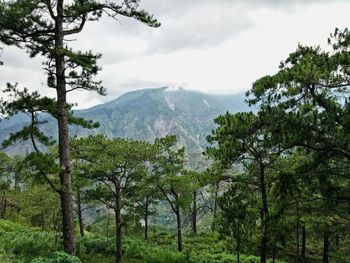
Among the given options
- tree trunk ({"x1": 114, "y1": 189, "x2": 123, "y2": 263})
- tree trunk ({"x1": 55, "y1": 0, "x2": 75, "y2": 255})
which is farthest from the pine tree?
tree trunk ({"x1": 114, "y1": 189, "x2": 123, "y2": 263})

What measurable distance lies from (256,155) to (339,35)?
688cm

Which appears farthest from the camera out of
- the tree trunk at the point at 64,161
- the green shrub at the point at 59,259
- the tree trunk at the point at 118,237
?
the tree trunk at the point at 118,237

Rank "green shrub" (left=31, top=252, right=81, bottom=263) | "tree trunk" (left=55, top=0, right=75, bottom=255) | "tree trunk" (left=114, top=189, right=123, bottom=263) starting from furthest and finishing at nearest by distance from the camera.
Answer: "tree trunk" (left=114, top=189, right=123, bottom=263) → "tree trunk" (left=55, top=0, right=75, bottom=255) → "green shrub" (left=31, top=252, right=81, bottom=263)

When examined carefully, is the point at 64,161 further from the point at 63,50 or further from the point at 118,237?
the point at 118,237

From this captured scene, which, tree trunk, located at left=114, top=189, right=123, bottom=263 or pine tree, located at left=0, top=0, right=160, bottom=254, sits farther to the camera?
tree trunk, located at left=114, top=189, right=123, bottom=263

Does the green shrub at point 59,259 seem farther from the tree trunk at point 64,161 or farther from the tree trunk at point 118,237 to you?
the tree trunk at point 118,237

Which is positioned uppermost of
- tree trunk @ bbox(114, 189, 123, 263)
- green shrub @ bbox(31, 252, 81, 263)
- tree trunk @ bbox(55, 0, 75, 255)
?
tree trunk @ bbox(55, 0, 75, 255)

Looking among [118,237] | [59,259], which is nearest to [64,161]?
[59,259]

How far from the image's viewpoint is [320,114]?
12.5 metres

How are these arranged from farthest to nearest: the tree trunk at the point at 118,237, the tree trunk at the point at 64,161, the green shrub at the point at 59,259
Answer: the tree trunk at the point at 118,237
the tree trunk at the point at 64,161
the green shrub at the point at 59,259

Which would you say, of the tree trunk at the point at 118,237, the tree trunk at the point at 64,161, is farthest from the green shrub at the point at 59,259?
the tree trunk at the point at 118,237

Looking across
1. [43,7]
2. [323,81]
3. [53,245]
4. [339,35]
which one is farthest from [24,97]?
[339,35]

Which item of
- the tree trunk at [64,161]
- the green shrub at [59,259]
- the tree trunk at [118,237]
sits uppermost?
the tree trunk at [64,161]

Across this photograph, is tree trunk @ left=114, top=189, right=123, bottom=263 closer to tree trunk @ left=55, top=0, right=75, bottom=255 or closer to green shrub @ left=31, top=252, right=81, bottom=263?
tree trunk @ left=55, top=0, right=75, bottom=255
